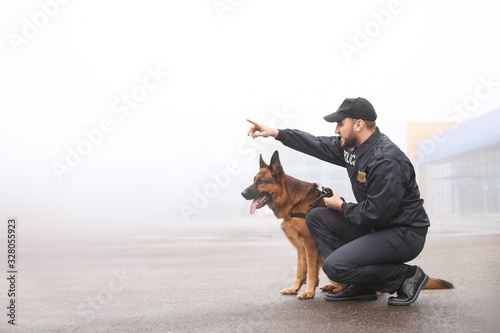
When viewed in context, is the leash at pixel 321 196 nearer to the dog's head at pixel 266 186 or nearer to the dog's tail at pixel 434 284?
the dog's head at pixel 266 186

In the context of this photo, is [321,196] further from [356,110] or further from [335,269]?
[356,110]

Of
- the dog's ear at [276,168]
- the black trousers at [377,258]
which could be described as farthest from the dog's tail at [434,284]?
the dog's ear at [276,168]

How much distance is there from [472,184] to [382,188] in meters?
45.7

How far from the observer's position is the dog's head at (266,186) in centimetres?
429

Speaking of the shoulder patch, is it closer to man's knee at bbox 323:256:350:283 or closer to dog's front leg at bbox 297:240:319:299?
man's knee at bbox 323:256:350:283

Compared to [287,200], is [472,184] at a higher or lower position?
lower

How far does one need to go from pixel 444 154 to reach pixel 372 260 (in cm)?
4518

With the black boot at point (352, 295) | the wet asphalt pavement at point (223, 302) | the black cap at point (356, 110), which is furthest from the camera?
the black boot at point (352, 295)

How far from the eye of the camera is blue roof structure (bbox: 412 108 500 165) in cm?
3678

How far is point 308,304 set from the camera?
12.6 ft

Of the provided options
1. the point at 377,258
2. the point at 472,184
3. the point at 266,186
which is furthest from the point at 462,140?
the point at 377,258

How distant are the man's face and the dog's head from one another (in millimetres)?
678

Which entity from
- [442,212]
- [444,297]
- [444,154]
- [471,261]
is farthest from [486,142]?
[444,297]

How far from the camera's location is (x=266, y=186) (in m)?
4.29
